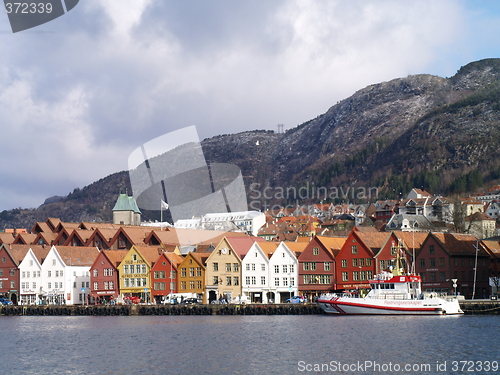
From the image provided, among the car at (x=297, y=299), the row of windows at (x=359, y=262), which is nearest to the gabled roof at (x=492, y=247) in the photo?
the row of windows at (x=359, y=262)

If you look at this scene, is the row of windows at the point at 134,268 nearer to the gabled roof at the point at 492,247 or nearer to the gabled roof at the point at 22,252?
the gabled roof at the point at 22,252

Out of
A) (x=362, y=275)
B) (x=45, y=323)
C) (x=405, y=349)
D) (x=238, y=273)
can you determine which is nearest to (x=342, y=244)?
(x=362, y=275)

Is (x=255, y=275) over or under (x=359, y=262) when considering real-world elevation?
under

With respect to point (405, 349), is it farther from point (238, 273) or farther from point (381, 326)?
point (238, 273)

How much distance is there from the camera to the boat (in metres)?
85.6

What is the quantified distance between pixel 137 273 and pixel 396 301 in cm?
5040

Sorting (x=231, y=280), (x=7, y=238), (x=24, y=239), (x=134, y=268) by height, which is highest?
(x=7, y=238)

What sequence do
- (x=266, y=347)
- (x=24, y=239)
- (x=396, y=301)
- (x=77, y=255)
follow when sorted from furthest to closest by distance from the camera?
(x=24, y=239) < (x=77, y=255) < (x=396, y=301) < (x=266, y=347)

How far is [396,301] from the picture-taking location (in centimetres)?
8650

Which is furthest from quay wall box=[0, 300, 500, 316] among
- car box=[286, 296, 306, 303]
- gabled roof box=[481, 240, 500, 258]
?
gabled roof box=[481, 240, 500, 258]

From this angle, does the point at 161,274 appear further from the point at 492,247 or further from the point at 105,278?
the point at 492,247

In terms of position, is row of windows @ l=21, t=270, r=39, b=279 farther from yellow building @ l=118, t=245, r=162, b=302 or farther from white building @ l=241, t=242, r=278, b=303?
white building @ l=241, t=242, r=278, b=303

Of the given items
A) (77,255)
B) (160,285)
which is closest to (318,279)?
(160,285)

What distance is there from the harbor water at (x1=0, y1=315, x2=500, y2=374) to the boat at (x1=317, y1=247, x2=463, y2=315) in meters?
2.57
